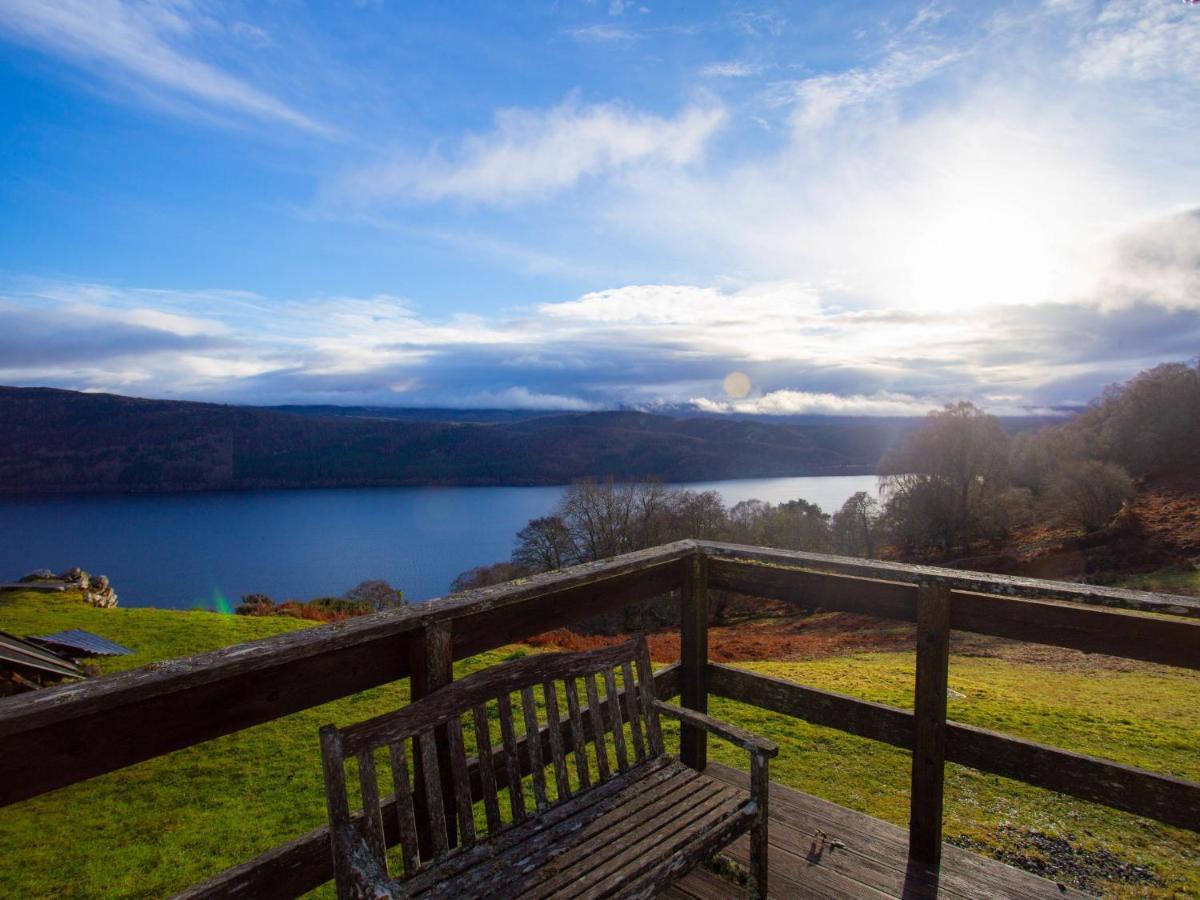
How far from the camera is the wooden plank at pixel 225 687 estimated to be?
1481 millimetres

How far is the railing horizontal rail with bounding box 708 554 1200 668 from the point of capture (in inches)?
89.7

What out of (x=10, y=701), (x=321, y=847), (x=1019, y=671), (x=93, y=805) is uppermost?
(x=10, y=701)

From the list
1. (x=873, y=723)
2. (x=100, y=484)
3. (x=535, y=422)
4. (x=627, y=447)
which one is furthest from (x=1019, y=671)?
(x=535, y=422)

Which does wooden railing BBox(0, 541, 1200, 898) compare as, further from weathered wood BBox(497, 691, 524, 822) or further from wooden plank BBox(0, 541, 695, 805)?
weathered wood BBox(497, 691, 524, 822)

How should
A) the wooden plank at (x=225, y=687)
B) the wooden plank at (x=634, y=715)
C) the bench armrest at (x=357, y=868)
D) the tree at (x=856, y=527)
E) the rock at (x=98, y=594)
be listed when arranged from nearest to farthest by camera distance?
the wooden plank at (x=225, y=687), the bench armrest at (x=357, y=868), the wooden plank at (x=634, y=715), the rock at (x=98, y=594), the tree at (x=856, y=527)

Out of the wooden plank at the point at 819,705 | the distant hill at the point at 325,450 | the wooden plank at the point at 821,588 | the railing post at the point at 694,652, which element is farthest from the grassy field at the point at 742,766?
the distant hill at the point at 325,450

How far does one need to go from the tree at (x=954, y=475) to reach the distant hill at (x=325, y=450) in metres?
86.0

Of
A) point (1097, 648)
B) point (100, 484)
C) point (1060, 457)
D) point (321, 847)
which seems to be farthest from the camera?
point (100, 484)

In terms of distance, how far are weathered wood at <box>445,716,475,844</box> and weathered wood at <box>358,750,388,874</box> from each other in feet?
0.93

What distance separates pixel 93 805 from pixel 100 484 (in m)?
158

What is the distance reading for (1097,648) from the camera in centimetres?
240

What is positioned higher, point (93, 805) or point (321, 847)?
point (321, 847)

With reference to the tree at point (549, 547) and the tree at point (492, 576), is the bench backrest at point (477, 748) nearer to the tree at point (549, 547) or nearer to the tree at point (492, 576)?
the tree at point (549, 547)

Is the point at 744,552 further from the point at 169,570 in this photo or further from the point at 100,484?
the point at 100,484
